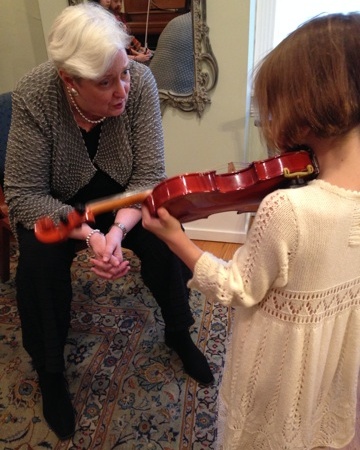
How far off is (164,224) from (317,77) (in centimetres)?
37

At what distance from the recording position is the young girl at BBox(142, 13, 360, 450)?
601 millimetres

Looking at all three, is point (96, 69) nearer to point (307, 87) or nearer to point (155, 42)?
point (307, 87)

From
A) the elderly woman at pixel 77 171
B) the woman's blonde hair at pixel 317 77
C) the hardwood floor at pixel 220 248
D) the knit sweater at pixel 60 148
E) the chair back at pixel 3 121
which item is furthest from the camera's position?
the hardwood floor at pixel 220 248

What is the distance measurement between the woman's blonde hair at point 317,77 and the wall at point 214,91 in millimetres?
1166

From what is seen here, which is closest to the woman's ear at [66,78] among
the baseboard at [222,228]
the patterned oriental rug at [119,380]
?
the patterned oriental rug at [119,380]

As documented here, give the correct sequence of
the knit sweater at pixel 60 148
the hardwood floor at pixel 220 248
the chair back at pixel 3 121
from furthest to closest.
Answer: the hardwood floor at pixel 220 248 < the chair back at pixel 3 121 < the knit sweater at pixel 60 148

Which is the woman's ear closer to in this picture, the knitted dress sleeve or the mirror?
the knitted dress sleeve

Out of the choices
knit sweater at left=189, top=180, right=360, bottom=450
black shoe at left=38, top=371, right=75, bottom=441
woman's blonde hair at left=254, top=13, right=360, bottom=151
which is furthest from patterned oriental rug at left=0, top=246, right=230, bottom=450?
woman's blonde hair at left=254, top=13, right=360, bottom=151

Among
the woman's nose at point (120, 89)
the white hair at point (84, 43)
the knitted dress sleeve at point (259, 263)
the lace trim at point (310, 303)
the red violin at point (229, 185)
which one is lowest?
the lace trim at point (310, 303)

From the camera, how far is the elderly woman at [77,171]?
42.0 inches

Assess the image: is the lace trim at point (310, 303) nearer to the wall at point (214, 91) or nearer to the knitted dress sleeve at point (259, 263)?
the knitted dress sleeve at point (259, 263)

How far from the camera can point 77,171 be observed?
4.15ft

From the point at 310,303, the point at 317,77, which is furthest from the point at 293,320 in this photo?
the point at 317,77

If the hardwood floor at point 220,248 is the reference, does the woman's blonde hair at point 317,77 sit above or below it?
above
